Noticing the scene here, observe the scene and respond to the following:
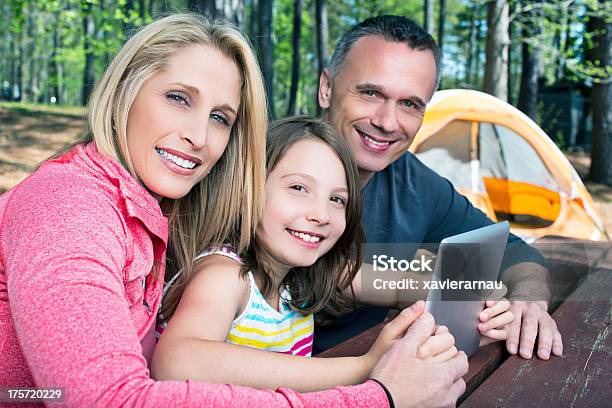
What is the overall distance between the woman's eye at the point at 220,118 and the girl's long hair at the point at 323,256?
0.23 metres

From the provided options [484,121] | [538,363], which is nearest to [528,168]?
[484,121]

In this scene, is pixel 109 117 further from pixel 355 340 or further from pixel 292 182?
pixel 355 340

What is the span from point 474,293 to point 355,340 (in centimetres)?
35

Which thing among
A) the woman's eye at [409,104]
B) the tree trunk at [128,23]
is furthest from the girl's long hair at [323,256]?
the woman's eye at [409,104]

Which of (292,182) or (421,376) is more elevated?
(292,182)

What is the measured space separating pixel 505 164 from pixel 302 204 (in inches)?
231

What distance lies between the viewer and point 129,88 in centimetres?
135

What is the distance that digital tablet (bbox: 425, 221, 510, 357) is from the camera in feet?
4.42

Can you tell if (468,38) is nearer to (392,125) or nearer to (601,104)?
(601,104)

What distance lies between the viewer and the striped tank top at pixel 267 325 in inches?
60.0

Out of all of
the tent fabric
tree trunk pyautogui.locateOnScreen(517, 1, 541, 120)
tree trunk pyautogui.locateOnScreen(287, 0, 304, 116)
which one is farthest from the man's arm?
tree trunk pyautogui.locateOnScreen(287, 0, 304, 116)

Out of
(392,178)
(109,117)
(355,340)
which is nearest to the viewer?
(109,117)

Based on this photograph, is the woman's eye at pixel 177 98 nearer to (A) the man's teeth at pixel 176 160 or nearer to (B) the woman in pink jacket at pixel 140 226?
(B) the woman in pink jacket at pixel 140 226

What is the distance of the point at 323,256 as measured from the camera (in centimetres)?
188
